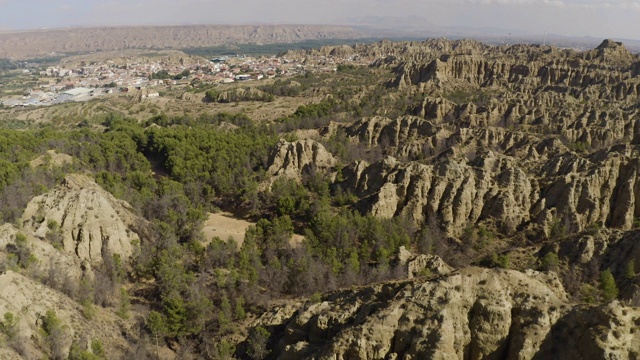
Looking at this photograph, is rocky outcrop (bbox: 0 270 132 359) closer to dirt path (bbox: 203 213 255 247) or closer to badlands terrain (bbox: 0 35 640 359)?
badlands terrain (bbox: 0 35 640 359)

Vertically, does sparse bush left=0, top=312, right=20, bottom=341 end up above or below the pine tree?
above

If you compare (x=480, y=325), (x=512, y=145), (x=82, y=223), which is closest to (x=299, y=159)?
(x=82, y=223)

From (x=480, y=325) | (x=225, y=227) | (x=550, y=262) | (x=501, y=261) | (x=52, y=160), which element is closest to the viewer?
(x=480, y=325)

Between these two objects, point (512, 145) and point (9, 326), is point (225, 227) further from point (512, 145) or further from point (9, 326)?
point (512, 145)

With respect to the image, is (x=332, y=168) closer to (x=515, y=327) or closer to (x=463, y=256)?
(x=463, y=256)

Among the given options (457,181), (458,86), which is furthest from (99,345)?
(458,86)

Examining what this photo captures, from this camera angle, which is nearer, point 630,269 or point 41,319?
point 41,319

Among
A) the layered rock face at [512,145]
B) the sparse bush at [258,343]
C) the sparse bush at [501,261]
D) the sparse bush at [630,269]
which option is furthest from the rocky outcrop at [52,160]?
the sparse bush at [630,269]

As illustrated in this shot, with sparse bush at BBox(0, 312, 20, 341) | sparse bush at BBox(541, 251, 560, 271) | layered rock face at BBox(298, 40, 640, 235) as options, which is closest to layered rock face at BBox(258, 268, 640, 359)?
sparse bush at BBox(0, 312, 20, 341)
